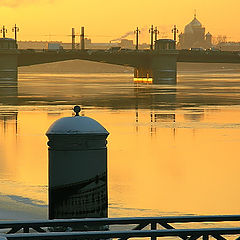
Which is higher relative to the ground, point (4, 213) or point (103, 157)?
point (103, 157)

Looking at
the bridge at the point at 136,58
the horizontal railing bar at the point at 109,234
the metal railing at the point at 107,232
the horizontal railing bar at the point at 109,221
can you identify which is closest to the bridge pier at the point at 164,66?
the bridge at the point at 136,58

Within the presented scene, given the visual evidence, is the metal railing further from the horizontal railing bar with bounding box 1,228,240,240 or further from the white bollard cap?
the white bollard cap

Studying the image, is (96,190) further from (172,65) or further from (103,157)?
(172,65)

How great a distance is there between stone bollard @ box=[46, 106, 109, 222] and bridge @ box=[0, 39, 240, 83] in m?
152

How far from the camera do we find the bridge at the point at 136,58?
534 feet

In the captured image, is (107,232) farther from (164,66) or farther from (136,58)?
(136,58)

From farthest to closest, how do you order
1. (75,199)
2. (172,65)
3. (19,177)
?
(172,65) < (19,177) < (75,199)

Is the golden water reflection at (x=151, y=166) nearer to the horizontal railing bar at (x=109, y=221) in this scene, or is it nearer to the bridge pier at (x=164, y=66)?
the horizontal railing bar at (x=109, y=221)

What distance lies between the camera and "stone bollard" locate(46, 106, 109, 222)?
9.56m

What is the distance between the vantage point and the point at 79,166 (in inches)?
379

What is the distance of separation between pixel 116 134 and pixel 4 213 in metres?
25.7

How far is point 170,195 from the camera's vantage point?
2247cm

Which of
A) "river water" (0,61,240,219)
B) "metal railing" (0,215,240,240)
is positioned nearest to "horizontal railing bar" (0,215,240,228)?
"metal railing" (0,215,240,240)

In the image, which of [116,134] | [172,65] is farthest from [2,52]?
[116,134]
